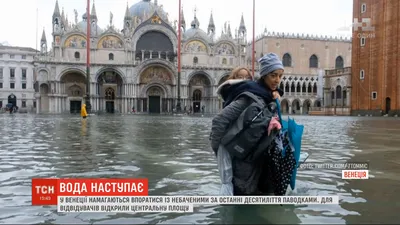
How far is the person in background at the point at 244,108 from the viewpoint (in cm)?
360

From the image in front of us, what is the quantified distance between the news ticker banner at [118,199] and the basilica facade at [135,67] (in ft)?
160

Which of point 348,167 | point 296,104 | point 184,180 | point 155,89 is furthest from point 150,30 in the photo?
point 184,180

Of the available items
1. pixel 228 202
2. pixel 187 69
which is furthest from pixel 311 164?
pixel 187 69

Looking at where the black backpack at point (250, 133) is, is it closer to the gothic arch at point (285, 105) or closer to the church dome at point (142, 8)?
the church dome at point (142, 8)

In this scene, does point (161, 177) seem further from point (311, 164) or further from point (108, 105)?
point (108, 105)

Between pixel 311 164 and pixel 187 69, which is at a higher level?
pixel 187 69

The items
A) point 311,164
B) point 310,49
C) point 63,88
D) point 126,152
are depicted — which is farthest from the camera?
point 310,49

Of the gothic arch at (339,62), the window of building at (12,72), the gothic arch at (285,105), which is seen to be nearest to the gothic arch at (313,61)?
the gothic arch at (339,62)

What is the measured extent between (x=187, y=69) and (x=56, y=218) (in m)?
51.1

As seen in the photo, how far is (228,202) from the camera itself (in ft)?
11.9

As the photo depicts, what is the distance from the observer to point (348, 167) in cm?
581

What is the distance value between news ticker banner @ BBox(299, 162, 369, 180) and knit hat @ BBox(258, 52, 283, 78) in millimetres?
2148

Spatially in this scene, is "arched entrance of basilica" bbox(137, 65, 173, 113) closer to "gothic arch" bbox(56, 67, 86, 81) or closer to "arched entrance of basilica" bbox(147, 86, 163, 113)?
"arched entrance of basilica" bbox(147, 86, 163, 113)

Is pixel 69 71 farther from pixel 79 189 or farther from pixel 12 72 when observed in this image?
pixel 79 189
